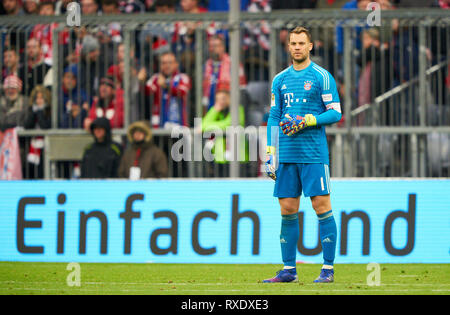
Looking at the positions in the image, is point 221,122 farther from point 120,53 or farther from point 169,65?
point 120,53

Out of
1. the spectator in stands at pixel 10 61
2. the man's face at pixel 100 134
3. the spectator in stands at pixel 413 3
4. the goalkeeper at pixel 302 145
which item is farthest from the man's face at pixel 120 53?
the goalkeeper at pixel 302 145

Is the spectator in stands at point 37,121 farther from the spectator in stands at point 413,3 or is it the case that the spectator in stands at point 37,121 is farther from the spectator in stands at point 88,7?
the spectator in stands at point 413,3

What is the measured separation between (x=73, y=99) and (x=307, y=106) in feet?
17.9

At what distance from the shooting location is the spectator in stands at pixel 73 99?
1306cm

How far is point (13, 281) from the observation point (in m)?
8.97

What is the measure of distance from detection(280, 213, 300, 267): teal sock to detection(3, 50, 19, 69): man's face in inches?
231

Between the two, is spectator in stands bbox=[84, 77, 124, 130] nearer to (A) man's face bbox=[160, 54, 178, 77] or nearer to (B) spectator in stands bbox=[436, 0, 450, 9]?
(A) man's face bbox=[160, 54, 178, 77]

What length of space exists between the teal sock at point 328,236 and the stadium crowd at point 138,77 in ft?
14.5

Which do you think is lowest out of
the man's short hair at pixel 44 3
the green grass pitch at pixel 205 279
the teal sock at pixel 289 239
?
the green grass pitch at pixel 205 279

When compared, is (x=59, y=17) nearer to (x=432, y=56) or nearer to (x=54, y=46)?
(x=54, y=46)

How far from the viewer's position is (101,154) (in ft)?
42.1

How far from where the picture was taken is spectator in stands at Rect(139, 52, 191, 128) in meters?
12.9

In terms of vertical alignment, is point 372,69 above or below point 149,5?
below

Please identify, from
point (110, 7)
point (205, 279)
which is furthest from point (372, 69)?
point (205, 279)
